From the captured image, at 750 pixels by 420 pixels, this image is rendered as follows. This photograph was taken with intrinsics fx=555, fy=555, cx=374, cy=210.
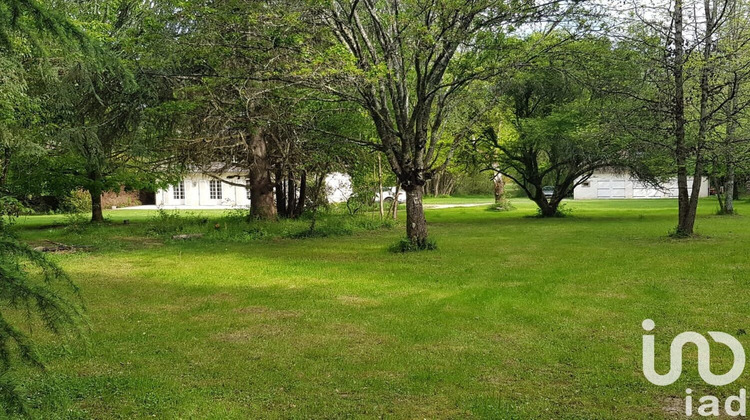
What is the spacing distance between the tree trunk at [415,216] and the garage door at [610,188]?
41.0m

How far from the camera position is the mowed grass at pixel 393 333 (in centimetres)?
418

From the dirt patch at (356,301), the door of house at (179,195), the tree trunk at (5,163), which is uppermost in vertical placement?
the tree trunk at (5,163)

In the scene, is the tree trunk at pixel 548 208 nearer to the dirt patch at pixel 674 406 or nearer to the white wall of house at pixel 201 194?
the dirt patch at pixel 674 406

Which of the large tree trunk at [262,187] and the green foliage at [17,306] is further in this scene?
the large tree trunk at [262,187]

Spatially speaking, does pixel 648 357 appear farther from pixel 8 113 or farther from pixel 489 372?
pixel 8 113

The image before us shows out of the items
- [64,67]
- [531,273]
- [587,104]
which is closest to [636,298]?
[531,273]

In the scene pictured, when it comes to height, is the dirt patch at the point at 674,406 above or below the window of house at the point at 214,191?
below

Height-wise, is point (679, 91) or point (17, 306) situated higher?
point (679, 91)

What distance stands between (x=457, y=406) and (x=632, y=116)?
1186 centimetres

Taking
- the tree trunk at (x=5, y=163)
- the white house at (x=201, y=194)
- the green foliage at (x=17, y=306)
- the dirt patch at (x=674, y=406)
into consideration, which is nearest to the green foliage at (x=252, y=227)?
the tree trunk at (x=5, y=163)

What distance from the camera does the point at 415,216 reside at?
12.7 m

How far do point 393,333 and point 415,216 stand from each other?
266 inches

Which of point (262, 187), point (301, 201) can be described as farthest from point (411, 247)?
point (301, 201)

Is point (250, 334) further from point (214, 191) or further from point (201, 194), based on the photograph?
point (201, 194)
